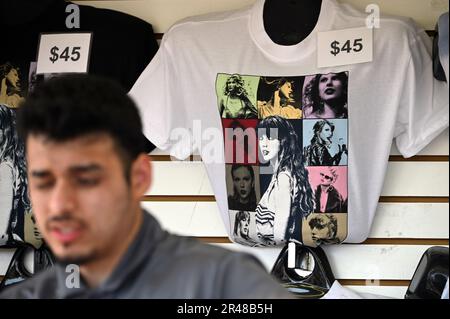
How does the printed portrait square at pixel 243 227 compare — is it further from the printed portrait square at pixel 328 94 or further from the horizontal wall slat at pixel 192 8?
the horizontal wall slat at pixel 192 8

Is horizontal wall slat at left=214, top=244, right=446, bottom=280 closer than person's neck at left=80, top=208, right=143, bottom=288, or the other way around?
person's neck at left=80, top=208, right=143, bottom=288

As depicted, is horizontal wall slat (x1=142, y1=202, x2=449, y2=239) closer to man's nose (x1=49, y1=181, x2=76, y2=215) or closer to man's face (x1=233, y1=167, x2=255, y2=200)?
man's face (x1=233, y1=167, x2=255, y2=200)

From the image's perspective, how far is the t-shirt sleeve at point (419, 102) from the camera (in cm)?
103

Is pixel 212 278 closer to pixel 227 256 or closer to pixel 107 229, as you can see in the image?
pixel 227 256

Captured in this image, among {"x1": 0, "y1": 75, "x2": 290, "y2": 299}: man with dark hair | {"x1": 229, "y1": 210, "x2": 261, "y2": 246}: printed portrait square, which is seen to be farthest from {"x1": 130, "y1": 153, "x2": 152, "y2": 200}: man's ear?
{"x1": 229, "y1": 210, "x2": 261, "y2": 246}: printed portrait square

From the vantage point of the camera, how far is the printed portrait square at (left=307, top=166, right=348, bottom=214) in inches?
41.8

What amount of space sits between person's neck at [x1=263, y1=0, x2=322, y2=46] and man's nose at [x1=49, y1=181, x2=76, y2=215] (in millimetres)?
494

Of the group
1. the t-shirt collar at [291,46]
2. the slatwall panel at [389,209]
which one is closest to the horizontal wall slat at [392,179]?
the slatwall panel at [389,209]

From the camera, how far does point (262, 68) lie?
1051 millimetres

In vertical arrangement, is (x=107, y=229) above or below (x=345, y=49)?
below

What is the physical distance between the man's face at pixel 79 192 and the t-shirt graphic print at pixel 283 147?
0.35 metres

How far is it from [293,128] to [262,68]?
11 cm

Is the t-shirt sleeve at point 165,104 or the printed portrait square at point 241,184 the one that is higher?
the t-shirt sleeve at point 165,104

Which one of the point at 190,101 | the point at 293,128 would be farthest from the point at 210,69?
the point at 293,128
